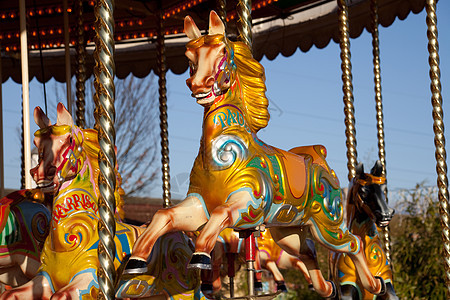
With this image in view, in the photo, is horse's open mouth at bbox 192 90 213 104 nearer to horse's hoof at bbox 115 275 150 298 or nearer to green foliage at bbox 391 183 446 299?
horse's hoof at bbox 115 275 150 298

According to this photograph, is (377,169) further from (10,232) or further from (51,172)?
(10,232)

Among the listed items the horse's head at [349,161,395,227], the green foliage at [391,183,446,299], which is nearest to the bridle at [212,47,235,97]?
the horse's head at [349,161,395,227]

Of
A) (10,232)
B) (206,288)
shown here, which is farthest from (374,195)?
(10,232)

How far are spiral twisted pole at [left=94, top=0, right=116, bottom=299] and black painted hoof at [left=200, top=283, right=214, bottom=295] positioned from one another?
4.19 ft

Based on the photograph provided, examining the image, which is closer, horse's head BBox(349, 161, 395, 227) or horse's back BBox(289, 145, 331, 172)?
horse's back BBox(289, 145, 331, 172)

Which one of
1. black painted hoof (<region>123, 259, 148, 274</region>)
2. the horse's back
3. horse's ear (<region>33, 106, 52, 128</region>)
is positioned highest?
horse's ear (<region>33, 106, 52, 128</region>)

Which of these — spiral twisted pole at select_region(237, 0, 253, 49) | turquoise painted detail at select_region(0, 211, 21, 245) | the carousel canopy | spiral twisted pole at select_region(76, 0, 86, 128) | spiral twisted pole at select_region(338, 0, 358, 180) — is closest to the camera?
spiral twisted pole at select_region(237, 0, 253, 49)

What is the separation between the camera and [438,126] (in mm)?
3461

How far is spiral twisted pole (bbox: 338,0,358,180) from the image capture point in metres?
4.21

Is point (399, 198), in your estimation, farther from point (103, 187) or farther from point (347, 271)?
point (103, 187)

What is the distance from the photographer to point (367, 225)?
372 centimetres

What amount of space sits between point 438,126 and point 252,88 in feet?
4.17

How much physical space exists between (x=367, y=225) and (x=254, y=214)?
1.46 metres

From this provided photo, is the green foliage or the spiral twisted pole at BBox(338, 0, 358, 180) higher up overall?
the spiral twisted pole at BBox(338, 0, 358, 180)
